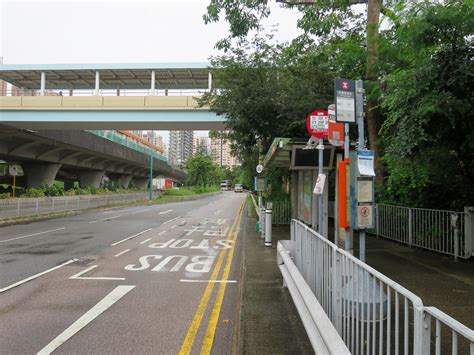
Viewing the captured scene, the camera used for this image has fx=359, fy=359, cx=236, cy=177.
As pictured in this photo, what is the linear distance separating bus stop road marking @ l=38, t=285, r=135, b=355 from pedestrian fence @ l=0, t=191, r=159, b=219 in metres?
16.9

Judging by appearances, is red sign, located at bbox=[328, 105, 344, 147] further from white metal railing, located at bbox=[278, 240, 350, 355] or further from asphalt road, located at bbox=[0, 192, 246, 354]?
asphalt road, located at bbox=[0, 192, 246, 354]

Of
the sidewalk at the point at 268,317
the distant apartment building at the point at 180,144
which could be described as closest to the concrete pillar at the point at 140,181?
Answer: the sidewalk at the point at 268,317

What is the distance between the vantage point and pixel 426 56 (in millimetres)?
7453

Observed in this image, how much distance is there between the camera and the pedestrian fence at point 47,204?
66.5 feet

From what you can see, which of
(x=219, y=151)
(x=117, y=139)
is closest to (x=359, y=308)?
(x=117, y=139)

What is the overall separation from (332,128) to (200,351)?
3.80 metres

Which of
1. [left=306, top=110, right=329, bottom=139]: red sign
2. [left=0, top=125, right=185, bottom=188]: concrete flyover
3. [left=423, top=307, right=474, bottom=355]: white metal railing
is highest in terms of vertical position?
[left=0, top=125, right=185, bottom=188]: concrete flyover

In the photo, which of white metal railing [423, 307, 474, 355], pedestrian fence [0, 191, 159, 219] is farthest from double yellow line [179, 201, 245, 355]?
pedestrian fence [0, 191, 159, 219]

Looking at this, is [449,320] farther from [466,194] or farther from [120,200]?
[120,200]

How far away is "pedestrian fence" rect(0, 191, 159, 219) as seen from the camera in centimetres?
2028

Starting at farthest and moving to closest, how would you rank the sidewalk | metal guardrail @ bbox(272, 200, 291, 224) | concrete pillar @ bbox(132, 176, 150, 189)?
concrete pillar @ bbox(132, 176, 150, 189), metal guardrail @ bbox(272, 200, 291, 224), the sidewalk

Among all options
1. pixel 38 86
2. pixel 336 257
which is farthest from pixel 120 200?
pixel 336 257

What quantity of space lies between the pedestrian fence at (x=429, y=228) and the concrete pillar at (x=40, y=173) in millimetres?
35214

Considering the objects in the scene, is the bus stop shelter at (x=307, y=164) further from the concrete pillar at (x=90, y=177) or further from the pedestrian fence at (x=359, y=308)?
the concrete pillar at (x=90, y=177)
